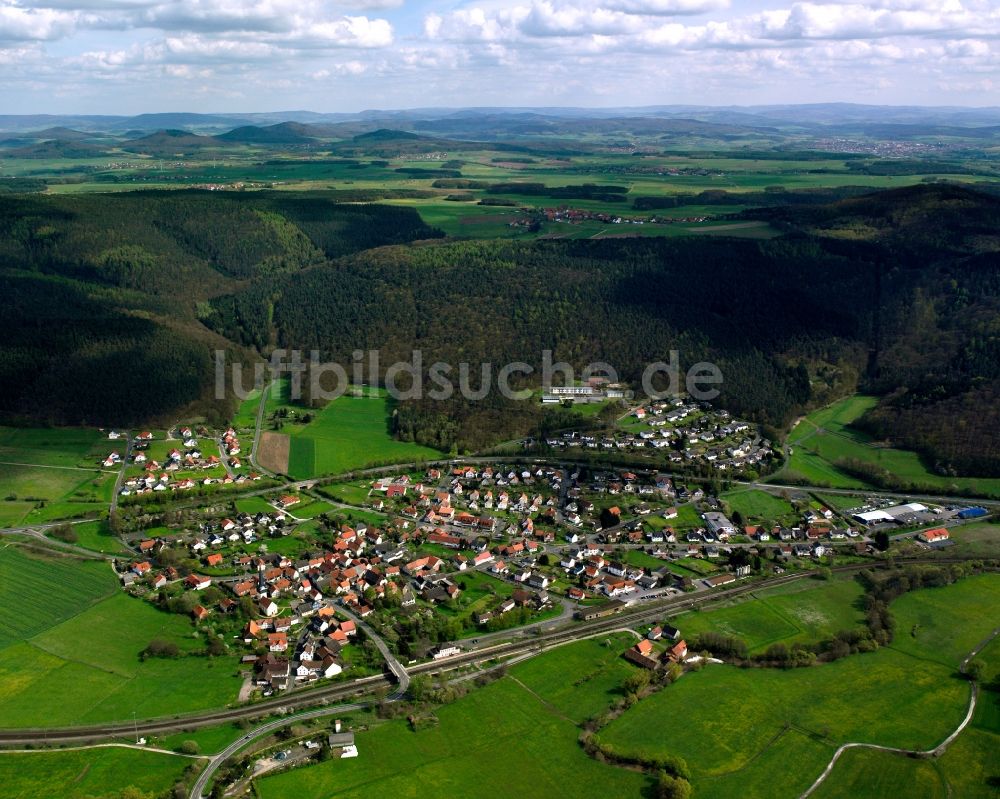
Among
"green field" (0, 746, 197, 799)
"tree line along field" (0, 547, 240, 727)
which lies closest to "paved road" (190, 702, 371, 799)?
"green field" (0, 746, 197, 799)

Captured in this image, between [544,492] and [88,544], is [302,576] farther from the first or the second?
[544,492]

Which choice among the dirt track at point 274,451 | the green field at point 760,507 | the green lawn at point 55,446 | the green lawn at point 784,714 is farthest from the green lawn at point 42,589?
the green field at point 760,507

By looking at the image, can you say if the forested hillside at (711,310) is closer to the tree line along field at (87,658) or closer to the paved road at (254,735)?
the tree line along field at (87,658)

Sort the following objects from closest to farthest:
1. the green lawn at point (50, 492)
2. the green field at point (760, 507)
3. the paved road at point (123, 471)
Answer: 1. the green field at point (760, 507)
2. the green lawn at point (50, 492)
3. the paved road at point (123, 471)

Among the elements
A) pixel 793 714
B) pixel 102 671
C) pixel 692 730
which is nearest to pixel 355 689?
pixel 102 671

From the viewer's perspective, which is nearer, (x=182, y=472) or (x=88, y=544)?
(x=88, y=544)

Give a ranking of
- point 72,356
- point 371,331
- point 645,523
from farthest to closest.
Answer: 1. point 371,331
2. point 72,356
3. point 645,523

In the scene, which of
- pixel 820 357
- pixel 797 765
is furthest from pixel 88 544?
pixel 820 357
